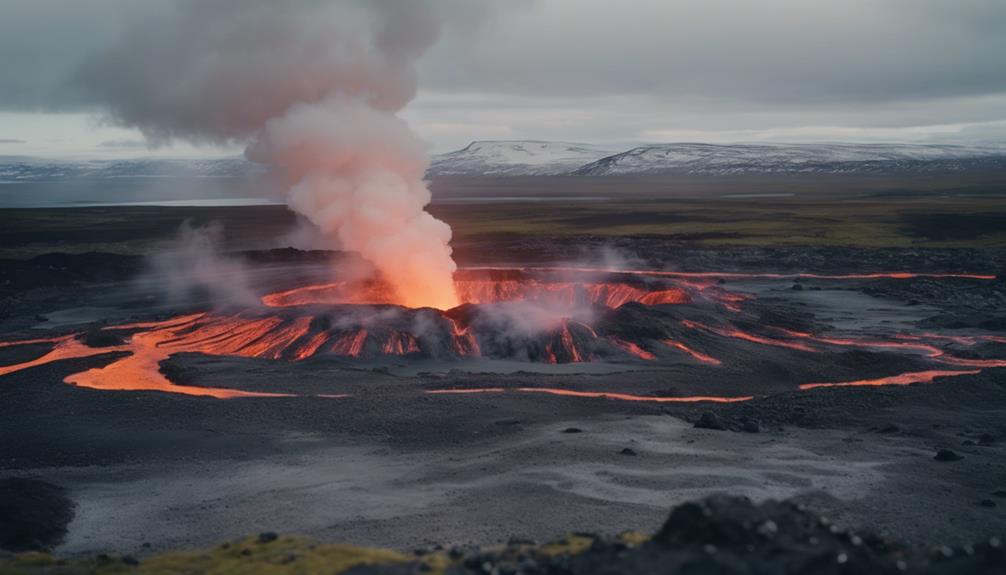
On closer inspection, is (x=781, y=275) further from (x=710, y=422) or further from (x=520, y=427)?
(x=520, y=427)

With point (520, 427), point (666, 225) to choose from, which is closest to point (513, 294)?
point (520, 427)

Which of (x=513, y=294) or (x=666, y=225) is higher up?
(x=666, y=225)

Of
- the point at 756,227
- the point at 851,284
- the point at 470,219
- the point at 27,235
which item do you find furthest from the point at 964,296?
the point at 27,235

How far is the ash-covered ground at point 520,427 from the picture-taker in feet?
101

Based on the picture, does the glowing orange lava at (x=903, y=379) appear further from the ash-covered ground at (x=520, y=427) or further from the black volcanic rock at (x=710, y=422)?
the black volcanic rock at (x=710, y=422)

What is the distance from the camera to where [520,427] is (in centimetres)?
4212

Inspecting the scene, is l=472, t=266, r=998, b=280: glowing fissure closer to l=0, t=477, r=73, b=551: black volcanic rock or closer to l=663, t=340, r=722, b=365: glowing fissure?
l=663, t=340, r=722, b=365: glowing fissure

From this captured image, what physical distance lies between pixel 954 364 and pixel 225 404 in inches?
1730

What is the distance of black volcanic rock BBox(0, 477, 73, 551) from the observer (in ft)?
93.5

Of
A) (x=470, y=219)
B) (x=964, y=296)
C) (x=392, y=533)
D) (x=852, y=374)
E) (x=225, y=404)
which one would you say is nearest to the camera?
(x=392, y=533)

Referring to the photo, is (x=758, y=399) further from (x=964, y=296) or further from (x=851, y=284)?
(x=851, y=284)

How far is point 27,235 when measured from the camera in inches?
5758

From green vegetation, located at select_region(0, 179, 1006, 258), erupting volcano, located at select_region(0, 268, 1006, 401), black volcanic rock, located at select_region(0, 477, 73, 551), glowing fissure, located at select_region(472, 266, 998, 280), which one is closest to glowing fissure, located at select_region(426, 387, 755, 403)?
erupting volcano, located at select_region(0, 268, 1006, 401)

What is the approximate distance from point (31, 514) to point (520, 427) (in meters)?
20.7
